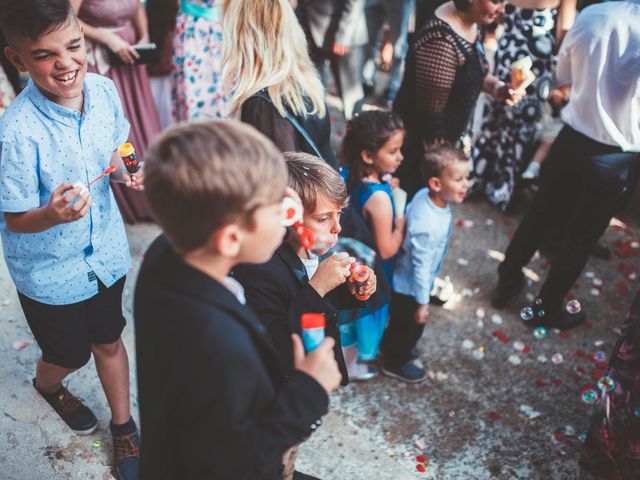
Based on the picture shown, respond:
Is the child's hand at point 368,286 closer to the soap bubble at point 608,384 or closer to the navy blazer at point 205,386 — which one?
the navy blazer at point 205,386

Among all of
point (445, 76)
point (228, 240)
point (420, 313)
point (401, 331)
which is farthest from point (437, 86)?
point (228, 240)

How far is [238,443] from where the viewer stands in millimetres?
1235

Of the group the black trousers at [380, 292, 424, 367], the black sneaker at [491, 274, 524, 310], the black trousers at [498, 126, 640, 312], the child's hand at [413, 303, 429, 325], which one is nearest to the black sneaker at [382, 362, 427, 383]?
the black trousers at [380, 292, 424, 367]

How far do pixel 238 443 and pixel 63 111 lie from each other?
1.31 m

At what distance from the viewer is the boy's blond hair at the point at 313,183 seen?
1.98 m

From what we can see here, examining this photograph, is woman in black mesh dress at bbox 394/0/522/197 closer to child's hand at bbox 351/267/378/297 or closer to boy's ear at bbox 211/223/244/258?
child's hand at bbox 351/267/378/297

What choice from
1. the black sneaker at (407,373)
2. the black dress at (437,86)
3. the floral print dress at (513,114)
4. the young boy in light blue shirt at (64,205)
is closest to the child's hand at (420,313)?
the black sneaker at (407,373)

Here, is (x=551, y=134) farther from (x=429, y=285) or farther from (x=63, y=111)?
(x=63, y=111)

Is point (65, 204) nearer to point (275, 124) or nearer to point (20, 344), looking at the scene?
point (275, 124)


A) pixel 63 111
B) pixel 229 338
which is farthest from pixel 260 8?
pixel 229 338

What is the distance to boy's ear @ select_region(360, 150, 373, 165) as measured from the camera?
283cm

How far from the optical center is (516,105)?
4508mm

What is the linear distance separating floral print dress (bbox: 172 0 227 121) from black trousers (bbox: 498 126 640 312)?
2.28 m

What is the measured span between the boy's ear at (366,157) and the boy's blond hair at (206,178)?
5.46ft
